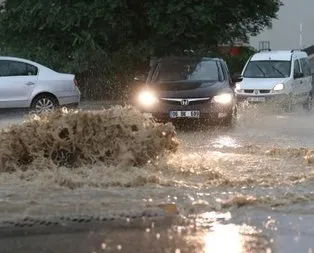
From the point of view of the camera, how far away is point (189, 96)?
47.2 ft

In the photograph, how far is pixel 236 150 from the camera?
37.3ft

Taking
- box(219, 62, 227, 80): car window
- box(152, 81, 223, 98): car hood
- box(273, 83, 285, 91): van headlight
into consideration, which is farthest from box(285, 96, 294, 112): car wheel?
box(152, 81, 223, 98): car hood

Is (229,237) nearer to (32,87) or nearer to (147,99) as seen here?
(147,99)

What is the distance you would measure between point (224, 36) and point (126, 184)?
55.1ft

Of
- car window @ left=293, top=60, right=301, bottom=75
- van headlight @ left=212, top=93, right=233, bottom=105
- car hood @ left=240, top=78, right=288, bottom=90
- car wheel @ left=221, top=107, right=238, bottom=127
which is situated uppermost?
car window @ left=293, top=60, right=301, bottom=75

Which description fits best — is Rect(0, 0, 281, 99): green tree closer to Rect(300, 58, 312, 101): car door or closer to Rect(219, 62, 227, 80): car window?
Rect(300, 58, 312, 101): car door

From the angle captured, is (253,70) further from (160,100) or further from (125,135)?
(125,135)

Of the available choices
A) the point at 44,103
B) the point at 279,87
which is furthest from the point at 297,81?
the point at 44,103

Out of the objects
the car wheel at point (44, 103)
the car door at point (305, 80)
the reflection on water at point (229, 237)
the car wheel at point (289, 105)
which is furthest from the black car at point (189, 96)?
the reflection on water at point (229, 237)

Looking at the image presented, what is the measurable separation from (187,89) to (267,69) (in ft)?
20.1

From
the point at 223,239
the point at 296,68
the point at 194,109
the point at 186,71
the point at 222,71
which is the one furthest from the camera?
the point at 296,68

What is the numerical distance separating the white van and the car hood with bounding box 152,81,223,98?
11.5 ft

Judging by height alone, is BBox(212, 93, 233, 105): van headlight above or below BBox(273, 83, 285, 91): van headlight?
below

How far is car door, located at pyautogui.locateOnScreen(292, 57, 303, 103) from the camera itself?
64.6 ft
